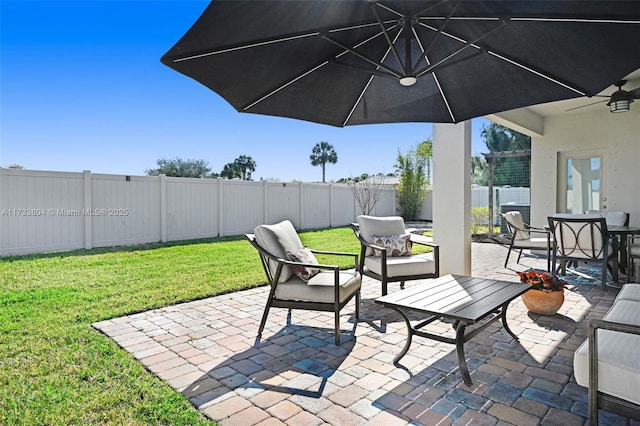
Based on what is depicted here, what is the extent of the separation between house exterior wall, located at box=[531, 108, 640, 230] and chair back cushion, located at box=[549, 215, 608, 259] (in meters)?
3.48

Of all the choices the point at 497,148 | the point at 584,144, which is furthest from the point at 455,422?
the point at 497,148

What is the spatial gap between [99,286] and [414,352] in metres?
4.11

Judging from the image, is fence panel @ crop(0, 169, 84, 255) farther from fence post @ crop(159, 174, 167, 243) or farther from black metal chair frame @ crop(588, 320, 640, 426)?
black metal chair frame @ crop(588, 320, 640, 426)

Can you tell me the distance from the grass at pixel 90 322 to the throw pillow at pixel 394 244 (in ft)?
5.61

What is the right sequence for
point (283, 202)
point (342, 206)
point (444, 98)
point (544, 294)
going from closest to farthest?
point (444, 98), point (544, 294), point (283, 202), point (342, 206)

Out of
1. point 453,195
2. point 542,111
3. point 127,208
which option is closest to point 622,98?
point 542,111

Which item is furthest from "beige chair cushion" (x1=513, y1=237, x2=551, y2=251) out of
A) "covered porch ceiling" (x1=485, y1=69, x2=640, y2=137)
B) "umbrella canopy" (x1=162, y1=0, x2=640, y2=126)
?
"umbrella canopy" (x1=162, y1=0, x2=640, y2=126)

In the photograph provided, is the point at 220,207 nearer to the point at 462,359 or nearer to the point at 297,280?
the point at 297,280

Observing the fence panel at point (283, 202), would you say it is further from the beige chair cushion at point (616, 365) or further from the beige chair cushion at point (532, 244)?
the beige chair cushion at point (616, 365)

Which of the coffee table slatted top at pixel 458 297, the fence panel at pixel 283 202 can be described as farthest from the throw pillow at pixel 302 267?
the fence panel at pixel 283 202

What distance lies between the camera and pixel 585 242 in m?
5.18

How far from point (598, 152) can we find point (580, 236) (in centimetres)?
400

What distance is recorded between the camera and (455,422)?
2027mm

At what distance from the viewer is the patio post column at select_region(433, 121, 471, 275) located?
497 centimetres
